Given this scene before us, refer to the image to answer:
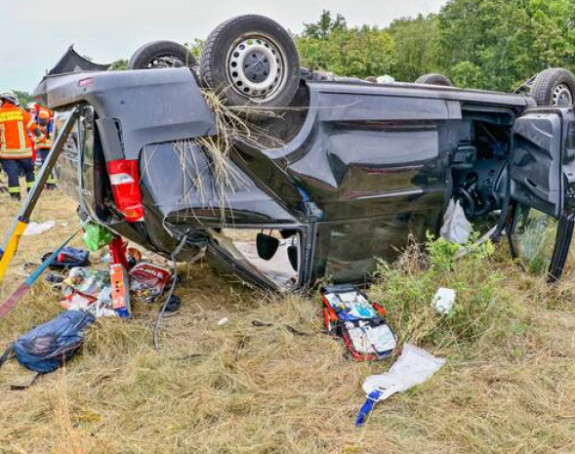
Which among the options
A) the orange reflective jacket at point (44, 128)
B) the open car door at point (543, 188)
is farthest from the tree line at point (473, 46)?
the open car door at point (543, 188)

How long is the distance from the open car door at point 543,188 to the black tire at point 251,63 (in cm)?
180

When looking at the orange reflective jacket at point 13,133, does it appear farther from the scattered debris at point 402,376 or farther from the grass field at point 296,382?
the scattered debris at point 402,376

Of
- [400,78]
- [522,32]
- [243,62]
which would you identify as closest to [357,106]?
[243,62]

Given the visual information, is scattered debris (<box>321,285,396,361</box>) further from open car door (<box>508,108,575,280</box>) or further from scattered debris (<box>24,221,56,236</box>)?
scattered debris (<box>24,221,56,236</box>)

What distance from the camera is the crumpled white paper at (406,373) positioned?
2.52 meters

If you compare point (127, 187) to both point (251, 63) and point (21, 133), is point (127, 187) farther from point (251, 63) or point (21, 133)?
point (21, 133)

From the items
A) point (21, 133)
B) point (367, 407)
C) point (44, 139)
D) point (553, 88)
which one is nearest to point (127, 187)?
point (367, 407)

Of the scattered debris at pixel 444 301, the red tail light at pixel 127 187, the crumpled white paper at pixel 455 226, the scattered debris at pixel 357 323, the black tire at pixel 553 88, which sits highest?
the black tire at pixel 553 88

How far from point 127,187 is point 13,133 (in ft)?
21.7

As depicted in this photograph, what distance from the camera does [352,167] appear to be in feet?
10.7

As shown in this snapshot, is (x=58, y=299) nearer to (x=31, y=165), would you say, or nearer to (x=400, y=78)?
(x=31, y=165)

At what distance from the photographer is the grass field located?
220 cm

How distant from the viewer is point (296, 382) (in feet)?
8.59

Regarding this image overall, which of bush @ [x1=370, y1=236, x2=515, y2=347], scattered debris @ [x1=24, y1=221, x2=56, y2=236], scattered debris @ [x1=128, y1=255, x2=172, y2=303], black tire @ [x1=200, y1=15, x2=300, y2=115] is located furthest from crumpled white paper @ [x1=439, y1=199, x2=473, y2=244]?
scattered debris @ [x1=24, y1=221, x2=56, y2=236]
